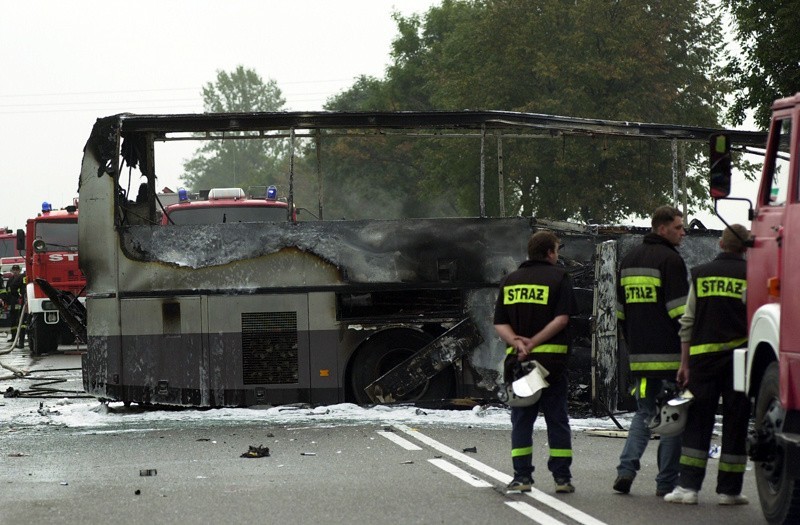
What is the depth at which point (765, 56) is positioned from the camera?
2473 centimetres

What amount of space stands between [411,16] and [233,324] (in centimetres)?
5266

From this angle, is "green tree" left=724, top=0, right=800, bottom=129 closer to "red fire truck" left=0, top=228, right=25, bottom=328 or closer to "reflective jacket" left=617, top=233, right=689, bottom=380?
"reflective jacket" left=617, top=233, right=689, bottom=380

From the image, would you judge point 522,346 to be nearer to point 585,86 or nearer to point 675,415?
point 675,415

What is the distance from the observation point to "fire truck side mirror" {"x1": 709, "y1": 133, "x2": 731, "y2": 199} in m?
7.95

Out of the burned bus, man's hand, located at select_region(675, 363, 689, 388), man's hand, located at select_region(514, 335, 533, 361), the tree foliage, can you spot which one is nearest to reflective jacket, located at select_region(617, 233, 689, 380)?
man's hand, located at select_region(675, 363, 689, 388)

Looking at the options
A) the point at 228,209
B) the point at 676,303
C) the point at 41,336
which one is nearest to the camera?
the point at 676,303

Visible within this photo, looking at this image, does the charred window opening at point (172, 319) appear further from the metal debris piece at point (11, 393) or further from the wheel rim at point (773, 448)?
the wheel rim at point (773, 448)

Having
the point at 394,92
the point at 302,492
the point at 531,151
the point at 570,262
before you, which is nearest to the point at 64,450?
the point at 302,492

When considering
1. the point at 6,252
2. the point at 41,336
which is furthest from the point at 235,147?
the point at 41,336

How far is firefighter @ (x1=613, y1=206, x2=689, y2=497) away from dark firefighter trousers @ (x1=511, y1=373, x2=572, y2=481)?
14.3 inches

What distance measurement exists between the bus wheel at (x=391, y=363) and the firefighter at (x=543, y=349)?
18.0 feet

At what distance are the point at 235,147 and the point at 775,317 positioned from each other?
142m

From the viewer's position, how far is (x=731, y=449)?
327 inches

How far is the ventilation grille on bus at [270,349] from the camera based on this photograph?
14.7 metres
